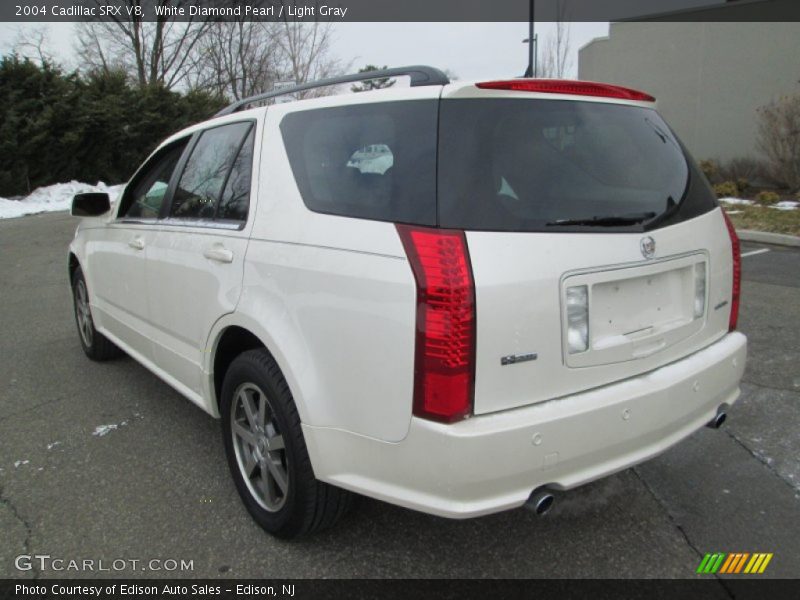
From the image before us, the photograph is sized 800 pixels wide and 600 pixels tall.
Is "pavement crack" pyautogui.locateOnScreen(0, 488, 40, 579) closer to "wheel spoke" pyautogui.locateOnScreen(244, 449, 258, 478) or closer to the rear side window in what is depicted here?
"wheel spoke" pyautogui.locateOnScreen(244, 449, 258, 478)

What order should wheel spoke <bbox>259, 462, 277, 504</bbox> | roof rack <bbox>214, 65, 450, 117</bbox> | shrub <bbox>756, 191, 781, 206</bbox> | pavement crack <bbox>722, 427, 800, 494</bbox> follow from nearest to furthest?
roof rack <bbox>214, 65, 450, 117</bbox> < wheel spoke <bbox>259, 462, 277, 504</bbox> < pavement crack <bbox>722, 427, 800, 494</bbox> < shrub <bbox>756, 191, 781, 206</bbox>

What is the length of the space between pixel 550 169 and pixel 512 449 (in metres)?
0.95

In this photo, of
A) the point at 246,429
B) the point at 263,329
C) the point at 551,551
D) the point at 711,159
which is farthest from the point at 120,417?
the point at 711,159

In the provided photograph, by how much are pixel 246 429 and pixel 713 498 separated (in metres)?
2.14

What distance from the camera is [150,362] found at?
3.55m

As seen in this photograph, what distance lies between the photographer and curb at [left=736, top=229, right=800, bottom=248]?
350 inches

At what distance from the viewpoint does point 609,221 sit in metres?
2.11

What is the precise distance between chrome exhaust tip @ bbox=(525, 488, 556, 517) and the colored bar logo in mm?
816

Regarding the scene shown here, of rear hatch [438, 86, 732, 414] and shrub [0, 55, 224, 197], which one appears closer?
rear hatch [438, 86, 732, 414]

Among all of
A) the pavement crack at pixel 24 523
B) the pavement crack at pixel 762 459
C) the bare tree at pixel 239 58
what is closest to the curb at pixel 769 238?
the pavement crack at pixel 762 459

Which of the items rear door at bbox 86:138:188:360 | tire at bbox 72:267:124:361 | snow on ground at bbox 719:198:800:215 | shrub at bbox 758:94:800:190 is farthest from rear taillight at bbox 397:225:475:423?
shrub at bbox 758:94:800:190

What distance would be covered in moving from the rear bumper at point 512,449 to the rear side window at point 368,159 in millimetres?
683

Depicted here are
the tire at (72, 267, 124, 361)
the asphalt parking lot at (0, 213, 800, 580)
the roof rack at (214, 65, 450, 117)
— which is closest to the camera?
the roof rack at (214, 65, 450, 117)

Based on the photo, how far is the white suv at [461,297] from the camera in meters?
1.86
